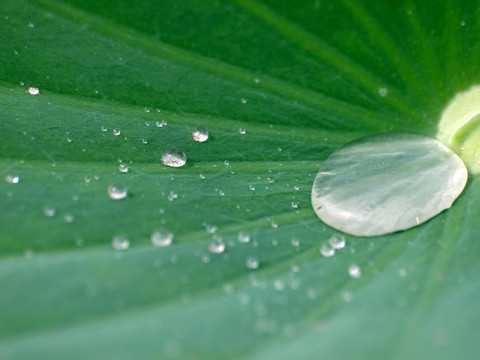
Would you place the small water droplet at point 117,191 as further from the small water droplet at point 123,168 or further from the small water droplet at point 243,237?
the small water droplet at point 243,237

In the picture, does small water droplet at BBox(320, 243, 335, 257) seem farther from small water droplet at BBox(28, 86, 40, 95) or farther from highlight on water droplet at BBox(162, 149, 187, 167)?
small water droplet at BBox(28, 86, 40, 95)

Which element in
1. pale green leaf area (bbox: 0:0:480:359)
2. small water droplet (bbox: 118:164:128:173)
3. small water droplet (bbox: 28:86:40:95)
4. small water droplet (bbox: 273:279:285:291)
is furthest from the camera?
small water droplet (bbox: 28:86:40:95)

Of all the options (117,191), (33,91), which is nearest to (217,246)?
(117,191)

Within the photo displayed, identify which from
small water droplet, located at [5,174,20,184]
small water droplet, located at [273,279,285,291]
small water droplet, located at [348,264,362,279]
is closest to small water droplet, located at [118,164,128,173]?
small water droplet, located at [5,174,20,184]

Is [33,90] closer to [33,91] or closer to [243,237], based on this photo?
[33,91]

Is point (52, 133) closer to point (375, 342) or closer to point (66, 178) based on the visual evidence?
point (66, 178)

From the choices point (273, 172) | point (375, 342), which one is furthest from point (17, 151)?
point (375, 342)
